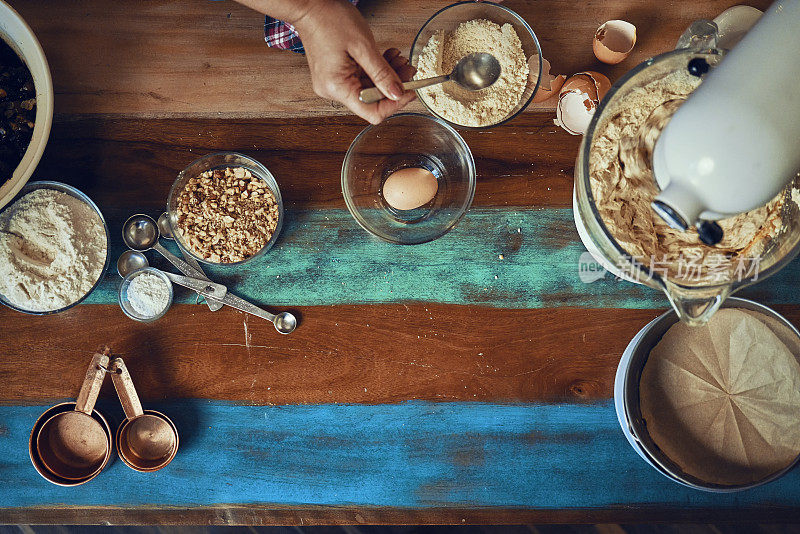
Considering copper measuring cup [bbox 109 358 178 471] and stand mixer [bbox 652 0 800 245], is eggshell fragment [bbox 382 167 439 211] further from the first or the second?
copper measuring cup [bbox 109 358 178 471]

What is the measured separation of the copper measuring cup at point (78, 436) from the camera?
103cm

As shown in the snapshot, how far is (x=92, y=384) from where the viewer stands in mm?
1036

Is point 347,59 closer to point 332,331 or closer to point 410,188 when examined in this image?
point 410,188

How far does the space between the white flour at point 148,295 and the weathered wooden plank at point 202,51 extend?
1.15ft

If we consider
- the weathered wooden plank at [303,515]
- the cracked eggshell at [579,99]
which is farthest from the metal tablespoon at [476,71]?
the weathered wooden plank at [303,515]

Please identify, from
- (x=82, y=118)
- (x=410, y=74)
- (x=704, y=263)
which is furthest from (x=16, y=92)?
(x=704, y=263)

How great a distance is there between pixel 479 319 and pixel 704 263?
1.35 ft

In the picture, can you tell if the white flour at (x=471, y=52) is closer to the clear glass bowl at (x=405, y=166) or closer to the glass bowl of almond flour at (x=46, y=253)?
the clear glass bowl at (x=405, y=166)

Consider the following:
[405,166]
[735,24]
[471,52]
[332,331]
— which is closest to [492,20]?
[471,52]

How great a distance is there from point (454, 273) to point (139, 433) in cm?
71

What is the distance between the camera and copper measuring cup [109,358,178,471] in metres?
1.03

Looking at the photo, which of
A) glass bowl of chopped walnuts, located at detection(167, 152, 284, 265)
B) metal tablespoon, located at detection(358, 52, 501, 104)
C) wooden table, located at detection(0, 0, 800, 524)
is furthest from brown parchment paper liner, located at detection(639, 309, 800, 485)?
glass bowl of chopped walnuts, located at detection(167, 152, 284, 265)

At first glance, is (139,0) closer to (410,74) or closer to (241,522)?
(410,74)

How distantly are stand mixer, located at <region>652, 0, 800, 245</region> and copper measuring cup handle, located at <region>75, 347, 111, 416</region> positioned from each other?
1033 mm
